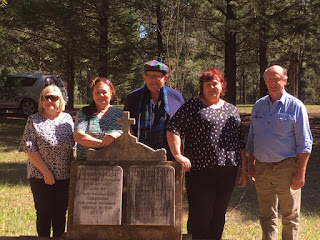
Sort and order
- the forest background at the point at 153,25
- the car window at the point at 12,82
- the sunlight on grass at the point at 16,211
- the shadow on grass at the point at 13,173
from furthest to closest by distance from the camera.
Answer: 1. the car window at the point at 12,82
2. the forest background at the point at 153,25
3. the shadow on grass at the point at 13,173
4. the sunlight on grass at the point at 16,211

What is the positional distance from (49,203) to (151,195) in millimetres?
864

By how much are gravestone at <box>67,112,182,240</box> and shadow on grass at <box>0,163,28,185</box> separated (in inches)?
153

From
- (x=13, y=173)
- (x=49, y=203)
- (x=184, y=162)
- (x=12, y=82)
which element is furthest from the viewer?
(x=12, y=82)

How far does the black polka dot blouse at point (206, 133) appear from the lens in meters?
3.05

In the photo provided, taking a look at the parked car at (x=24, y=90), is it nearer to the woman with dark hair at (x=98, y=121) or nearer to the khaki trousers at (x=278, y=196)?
the woman with dark hair at (x=98, y=121)

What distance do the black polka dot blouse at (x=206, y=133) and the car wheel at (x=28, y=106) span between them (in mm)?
12231

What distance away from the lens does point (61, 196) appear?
3.27m

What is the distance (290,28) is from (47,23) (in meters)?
7.66

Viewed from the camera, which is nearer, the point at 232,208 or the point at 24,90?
the point at 232,208

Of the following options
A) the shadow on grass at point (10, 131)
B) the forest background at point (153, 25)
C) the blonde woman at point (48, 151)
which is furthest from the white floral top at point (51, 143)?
the forest background at point (153, 25)

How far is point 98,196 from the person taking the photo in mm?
3082

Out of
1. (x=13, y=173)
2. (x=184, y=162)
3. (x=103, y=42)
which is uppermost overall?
(x=103, y=42)

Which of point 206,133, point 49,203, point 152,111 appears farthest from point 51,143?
point 206,133

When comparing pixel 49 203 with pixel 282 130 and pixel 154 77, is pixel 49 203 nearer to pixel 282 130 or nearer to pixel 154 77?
pixel 154 77
